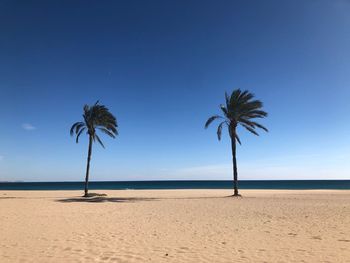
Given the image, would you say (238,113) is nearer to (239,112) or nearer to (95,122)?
(239,112)

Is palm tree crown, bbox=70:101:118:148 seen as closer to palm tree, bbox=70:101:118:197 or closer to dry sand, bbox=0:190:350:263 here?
palm tree, bbox=70:101:118:197

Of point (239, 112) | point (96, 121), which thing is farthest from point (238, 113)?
point (96, 121)

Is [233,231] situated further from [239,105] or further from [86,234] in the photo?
[239,105]

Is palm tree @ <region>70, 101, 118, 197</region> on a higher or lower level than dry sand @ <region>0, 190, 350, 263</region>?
higher

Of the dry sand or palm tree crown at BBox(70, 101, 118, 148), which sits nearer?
the dry sand

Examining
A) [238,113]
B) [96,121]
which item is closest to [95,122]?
[96,121]

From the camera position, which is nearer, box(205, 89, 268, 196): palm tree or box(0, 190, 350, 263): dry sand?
box(0, 190, 350, 263): dry sand

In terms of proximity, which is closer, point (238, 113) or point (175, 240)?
point (175, 240)

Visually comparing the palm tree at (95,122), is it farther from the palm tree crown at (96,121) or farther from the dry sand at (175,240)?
the dry sand at (175,240)

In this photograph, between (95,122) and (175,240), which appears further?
(95,122)

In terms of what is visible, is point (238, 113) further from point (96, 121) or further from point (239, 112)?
point (96, 121)

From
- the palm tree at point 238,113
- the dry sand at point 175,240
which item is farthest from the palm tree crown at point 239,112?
the dry sand at point 175,240

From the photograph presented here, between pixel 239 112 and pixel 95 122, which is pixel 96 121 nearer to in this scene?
pixel 95 122

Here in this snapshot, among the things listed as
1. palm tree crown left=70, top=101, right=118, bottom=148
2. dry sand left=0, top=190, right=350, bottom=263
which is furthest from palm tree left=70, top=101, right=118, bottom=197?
dry sand left=0, top=190, right=350, bottom=263
